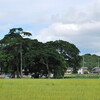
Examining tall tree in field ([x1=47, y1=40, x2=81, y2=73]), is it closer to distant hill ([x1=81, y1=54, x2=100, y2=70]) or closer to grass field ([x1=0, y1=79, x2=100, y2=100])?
grass field ([x1=0, y1=79, x2=100, y2=100])

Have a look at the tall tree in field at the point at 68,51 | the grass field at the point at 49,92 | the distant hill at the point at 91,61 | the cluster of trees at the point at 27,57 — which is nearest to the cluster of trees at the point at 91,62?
the distant hill at the point at 91,61

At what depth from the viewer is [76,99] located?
14.7 meters

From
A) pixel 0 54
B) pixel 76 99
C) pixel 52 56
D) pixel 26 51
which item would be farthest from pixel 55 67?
pixel 76 99

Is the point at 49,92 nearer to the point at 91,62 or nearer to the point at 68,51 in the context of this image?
the point at 68,51

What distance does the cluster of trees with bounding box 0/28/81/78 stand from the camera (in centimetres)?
6981

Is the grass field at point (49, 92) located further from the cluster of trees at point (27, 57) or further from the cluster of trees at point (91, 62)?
the cluster of trees at point (91, 62)

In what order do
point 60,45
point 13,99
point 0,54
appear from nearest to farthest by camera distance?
point 13,99 → point 0,54 → point 60,45

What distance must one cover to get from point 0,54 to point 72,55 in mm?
19731

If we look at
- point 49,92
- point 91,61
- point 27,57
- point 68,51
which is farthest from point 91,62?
point 49,92

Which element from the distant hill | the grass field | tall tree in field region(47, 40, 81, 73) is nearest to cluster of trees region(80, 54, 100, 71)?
the distant hill

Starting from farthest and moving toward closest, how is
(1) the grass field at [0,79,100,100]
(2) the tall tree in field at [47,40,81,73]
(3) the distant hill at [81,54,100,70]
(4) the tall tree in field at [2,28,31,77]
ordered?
(3) the distant hill at [81,54,100,70], (2) the tall tree in field at [47,40,81,73], (4) the tall tree in field at [2,28,31,77], (1) the grass field at [0,79,100,100]

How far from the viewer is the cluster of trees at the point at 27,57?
69812 mm

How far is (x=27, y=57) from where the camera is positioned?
69500 mm

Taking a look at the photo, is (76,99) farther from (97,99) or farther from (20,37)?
(20,37)
